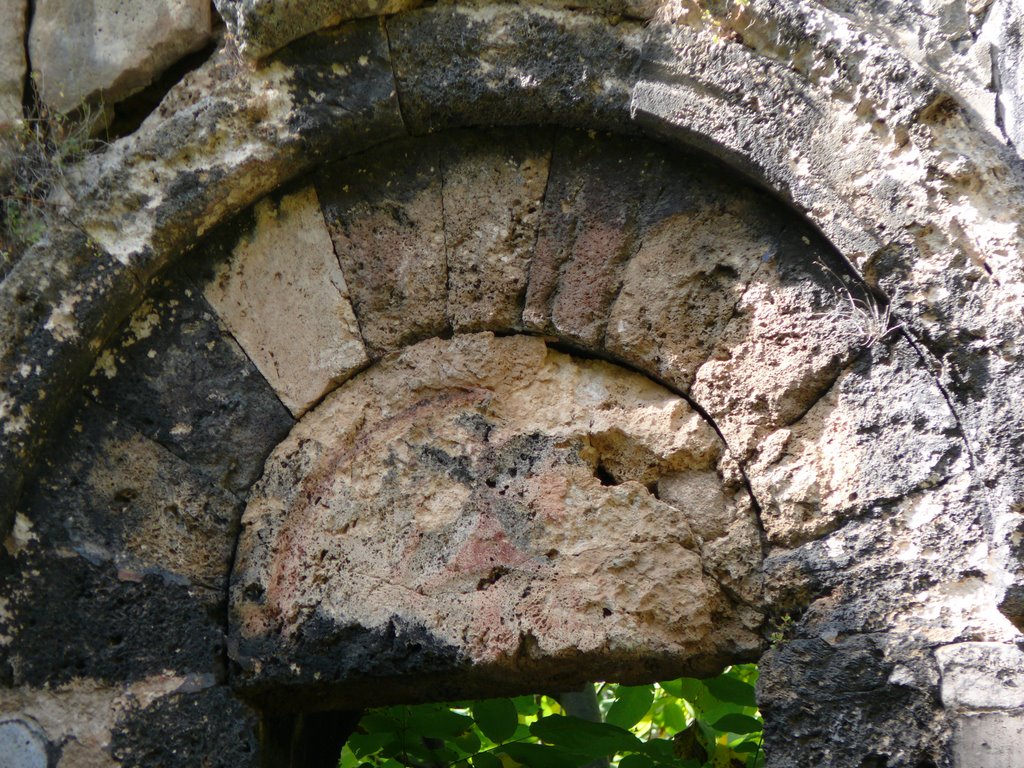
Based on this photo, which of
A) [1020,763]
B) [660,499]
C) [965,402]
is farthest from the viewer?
[660,499]

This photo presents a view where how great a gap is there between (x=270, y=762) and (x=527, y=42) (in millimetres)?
1742

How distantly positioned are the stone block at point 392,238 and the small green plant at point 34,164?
1.95 feet

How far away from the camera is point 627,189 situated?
240 centimetres

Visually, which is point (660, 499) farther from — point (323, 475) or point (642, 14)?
point (642, 14)

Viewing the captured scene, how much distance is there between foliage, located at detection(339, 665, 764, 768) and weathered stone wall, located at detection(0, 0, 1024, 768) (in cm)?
35

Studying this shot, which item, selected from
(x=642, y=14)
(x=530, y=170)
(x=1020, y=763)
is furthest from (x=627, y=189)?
(x=1020, y=763)

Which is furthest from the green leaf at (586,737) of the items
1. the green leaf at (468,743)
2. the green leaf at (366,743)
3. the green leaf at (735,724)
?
the green leaf at (366,743)

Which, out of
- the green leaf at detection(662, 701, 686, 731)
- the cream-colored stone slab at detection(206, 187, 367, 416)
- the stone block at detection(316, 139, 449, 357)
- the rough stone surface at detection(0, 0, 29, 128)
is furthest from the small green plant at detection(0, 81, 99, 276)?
the green leaf at detection(662, 701, 686, 731)

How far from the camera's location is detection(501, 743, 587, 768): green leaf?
2625 millimetres

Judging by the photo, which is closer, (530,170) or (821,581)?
(821,581)

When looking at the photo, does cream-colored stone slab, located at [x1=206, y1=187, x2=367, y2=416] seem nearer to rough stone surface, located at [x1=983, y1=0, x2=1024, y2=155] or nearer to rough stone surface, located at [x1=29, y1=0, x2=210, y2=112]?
rough stone surface, located at [x1=29, y1=0, x2=210, y2=112]

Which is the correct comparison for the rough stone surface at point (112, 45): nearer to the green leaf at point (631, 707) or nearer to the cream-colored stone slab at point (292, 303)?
the cream-colored stone slab at point (292, 303)

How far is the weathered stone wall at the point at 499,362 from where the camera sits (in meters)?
2.06

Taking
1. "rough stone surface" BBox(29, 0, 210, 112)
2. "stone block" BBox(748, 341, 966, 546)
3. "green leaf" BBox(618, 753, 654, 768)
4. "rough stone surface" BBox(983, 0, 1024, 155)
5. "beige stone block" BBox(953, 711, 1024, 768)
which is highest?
"rough stone surface" BBox(29, 0, 210, 112)
